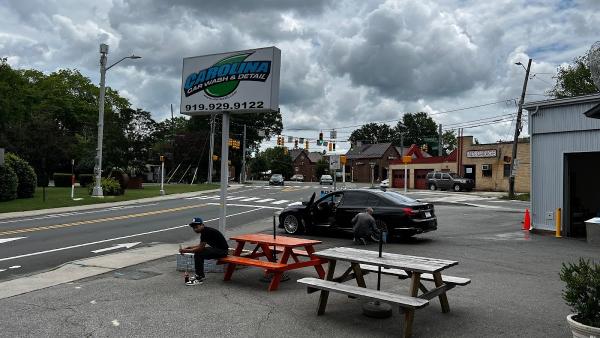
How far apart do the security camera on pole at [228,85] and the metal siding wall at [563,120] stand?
10.6m

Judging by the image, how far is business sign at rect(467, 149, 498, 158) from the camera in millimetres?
52344

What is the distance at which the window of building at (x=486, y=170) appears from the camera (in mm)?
53031

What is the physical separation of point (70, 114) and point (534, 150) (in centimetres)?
6985

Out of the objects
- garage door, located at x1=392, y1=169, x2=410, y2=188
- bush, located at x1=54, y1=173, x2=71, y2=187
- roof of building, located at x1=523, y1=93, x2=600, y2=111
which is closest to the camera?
roof of building, located at x1=523, y1=93, x2=600, y2=111

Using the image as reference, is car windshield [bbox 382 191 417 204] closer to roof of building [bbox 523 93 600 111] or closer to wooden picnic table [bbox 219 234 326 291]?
roof of building [bbox 523 93 600 111]

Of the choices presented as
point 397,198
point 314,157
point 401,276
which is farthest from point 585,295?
point 314,157

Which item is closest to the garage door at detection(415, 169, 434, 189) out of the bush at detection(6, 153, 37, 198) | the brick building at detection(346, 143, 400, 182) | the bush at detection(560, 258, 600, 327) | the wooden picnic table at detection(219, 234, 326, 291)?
the brick building at detection(346, 143, 400, 182)

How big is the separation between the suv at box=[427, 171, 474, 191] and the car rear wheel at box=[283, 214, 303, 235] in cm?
3882

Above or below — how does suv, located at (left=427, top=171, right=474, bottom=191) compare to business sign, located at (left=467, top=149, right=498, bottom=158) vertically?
below

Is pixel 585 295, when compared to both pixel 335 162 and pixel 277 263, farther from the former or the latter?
pixel 335 162

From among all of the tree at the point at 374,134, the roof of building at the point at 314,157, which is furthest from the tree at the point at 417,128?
the roof of building at the point at 314,157

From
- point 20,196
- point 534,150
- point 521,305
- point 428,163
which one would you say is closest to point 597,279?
point 521,305

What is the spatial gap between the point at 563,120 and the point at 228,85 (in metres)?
11.3

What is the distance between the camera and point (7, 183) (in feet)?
89.6
